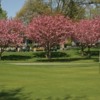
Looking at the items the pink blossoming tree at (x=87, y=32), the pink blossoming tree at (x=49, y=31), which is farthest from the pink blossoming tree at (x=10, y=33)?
the pink blossoming tree at (x=87, y=32)

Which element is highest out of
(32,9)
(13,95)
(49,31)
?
(32,9)

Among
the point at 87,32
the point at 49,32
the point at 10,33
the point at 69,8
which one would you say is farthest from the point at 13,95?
the point at 69,8

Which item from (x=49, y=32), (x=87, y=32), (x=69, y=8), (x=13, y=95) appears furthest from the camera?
(x=69, y=8)

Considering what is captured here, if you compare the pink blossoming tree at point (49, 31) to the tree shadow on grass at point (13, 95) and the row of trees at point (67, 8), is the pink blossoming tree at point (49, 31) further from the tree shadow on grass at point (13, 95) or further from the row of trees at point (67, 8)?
the tree shadow on grass at point (13, 95)

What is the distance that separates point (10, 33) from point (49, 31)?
8.30 meters

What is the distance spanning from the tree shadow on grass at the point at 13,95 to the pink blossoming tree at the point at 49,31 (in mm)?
33616

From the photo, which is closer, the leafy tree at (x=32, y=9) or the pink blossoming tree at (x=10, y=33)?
the pink blossoming tree at (x=10, y=33)

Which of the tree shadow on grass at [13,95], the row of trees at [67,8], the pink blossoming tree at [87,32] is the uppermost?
the row of trees at [67,8]

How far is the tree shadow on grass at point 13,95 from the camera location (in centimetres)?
1379

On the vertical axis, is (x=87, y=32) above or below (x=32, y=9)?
below

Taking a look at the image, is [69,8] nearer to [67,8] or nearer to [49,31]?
[67,8]

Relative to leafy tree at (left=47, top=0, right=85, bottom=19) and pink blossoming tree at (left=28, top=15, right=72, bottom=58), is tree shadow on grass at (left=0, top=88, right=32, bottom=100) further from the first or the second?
leafy tree at (left=47, top=0, right=85, bottom=19)

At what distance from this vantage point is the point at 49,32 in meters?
49.1

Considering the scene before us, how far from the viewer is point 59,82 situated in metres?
18.2
